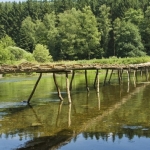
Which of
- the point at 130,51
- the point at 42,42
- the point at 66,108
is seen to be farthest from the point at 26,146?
the point at 42,42

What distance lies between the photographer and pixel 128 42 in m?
83.3

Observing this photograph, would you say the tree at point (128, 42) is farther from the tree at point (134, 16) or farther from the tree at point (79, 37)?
the tree at point (134, 16)

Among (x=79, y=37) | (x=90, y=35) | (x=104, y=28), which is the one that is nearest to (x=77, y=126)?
(x=90, y=35)

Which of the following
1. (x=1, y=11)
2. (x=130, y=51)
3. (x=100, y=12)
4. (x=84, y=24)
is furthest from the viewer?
(x=1, y=11)

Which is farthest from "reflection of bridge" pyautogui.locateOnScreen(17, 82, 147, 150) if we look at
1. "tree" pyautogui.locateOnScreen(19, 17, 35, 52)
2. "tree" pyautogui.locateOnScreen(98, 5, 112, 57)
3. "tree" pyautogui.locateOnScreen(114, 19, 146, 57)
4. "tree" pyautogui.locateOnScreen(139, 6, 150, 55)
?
"tree" pyautogui.locateOnScreen(19, 17, 35, 52)

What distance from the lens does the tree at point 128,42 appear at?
266ft

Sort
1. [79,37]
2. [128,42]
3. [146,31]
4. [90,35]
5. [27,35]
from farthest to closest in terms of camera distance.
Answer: [27,35] → [146,31] → [79,37] → [90,35] → [128,42]

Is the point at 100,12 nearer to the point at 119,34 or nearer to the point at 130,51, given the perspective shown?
the point at 119,34

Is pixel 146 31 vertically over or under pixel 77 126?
over

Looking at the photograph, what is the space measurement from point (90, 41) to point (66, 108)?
66.8 meters

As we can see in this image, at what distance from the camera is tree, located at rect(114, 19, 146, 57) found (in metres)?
80.9

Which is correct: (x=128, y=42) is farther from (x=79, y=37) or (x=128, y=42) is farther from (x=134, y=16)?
(x=79, y=37)

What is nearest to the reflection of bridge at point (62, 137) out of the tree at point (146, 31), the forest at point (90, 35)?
the forest at point (90, 35)

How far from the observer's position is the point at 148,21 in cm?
8856
